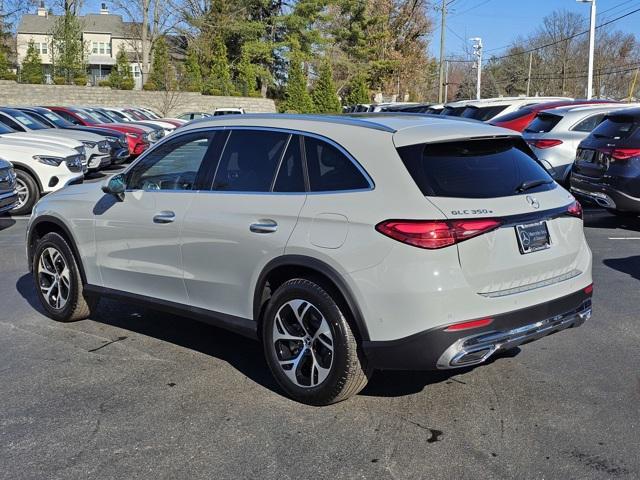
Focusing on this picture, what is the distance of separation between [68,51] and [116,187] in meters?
43.2

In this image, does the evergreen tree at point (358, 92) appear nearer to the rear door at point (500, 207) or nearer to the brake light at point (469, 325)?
the rear door at point (500, 207)

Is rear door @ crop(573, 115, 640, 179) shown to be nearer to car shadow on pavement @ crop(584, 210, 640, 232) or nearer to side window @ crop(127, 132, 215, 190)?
car shadow on pavement @ crop(584, 210, 640, 232)

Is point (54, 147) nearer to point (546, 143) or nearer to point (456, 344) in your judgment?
point (546, 143)

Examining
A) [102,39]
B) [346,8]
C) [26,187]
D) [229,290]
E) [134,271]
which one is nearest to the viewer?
[229,290]

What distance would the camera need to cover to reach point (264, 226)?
434 cm

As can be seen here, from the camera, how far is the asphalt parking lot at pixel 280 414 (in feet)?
11.7

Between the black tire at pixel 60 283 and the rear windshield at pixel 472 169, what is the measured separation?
315 cm

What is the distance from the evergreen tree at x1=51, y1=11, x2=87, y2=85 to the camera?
144 ft

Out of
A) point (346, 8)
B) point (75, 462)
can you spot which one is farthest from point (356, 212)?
point (346, 8)

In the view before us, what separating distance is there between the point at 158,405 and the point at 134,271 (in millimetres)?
1311

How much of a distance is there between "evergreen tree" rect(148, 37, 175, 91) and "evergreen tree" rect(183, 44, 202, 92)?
123 centimetres

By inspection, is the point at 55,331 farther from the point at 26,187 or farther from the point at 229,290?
the point at 26,187

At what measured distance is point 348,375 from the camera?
13.1 ft

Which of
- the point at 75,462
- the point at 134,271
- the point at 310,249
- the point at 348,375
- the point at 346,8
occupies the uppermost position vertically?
the point at 346,8
